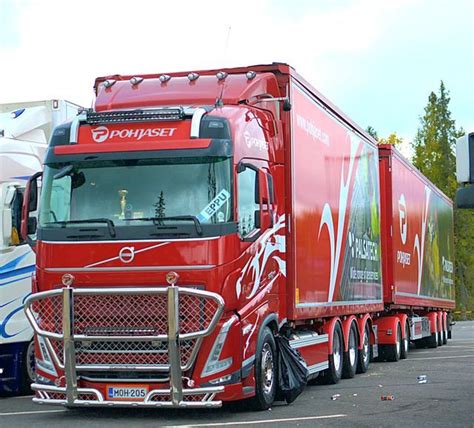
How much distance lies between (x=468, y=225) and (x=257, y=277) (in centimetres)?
6460

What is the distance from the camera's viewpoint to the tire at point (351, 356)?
16.0m

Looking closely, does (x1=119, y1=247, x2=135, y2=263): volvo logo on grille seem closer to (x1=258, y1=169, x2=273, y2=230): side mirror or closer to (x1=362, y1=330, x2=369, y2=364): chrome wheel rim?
(x1=258, y1=169, x2=273, y2=230): side mirror

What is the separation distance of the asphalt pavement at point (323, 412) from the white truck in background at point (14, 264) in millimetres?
474

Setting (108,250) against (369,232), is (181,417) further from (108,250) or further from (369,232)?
(369,232)

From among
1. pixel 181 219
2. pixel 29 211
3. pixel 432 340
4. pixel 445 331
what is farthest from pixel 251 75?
pixel 445 331

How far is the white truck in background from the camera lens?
42.4 ft

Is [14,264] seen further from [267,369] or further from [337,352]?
[337,352]

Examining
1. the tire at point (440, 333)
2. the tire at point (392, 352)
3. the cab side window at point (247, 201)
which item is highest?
the cab side window at point (247, 201)

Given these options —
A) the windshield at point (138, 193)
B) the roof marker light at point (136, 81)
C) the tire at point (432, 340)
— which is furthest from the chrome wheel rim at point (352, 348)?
the tire at point (432, 340)

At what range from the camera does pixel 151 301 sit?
1039 centimetres

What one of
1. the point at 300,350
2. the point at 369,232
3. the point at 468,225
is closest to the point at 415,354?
the point at 369,232

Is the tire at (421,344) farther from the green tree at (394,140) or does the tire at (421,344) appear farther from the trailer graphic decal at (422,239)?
the green tree at (394,140)

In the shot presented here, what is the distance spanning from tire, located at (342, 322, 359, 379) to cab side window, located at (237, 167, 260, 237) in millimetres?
5800

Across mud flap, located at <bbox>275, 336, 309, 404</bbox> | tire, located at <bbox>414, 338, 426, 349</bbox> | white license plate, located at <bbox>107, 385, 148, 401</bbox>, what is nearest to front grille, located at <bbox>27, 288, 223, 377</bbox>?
white license plate, located at <bbox>107, 385, 148, 401</bbox>
